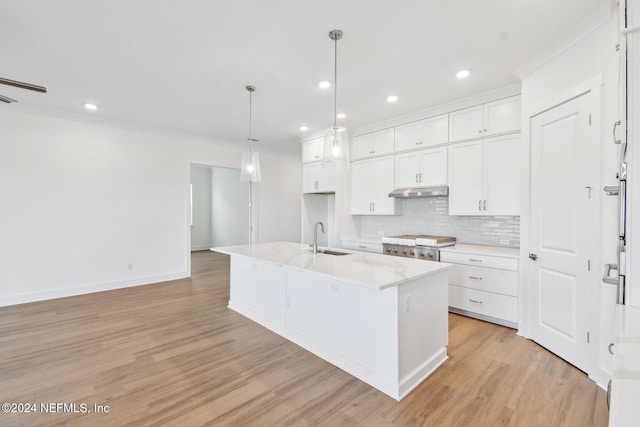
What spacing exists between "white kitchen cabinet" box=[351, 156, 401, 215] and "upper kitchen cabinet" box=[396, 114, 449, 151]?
1.08 ft

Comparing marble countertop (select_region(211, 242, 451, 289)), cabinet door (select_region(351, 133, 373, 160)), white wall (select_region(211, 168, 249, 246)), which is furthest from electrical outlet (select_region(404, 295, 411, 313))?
white wall (select_region(211, 168, 249, 246))

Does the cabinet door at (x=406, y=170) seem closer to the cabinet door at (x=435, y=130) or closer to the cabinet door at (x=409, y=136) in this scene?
the cabinet door at (x=409, y=136)

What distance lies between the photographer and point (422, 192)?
160 inches

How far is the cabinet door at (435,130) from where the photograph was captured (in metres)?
3.96

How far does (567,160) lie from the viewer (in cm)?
248

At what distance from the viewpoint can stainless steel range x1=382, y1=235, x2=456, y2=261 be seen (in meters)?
3.75

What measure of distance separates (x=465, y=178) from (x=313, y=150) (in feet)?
8.85

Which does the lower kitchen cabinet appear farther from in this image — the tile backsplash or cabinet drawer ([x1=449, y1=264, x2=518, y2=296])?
the tile backsplash

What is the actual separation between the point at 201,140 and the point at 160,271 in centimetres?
252

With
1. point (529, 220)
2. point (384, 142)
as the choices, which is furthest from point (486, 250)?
point (384, 142)

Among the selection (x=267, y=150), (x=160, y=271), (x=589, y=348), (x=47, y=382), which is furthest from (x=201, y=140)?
(x=589, y=348)

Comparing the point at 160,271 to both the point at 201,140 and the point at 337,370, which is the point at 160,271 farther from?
the point at 337,370

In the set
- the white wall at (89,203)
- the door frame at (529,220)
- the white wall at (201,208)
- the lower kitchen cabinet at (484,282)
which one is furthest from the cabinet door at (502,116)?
the white wall at (201,208)

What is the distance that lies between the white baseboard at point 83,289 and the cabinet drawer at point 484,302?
4.59 meters
